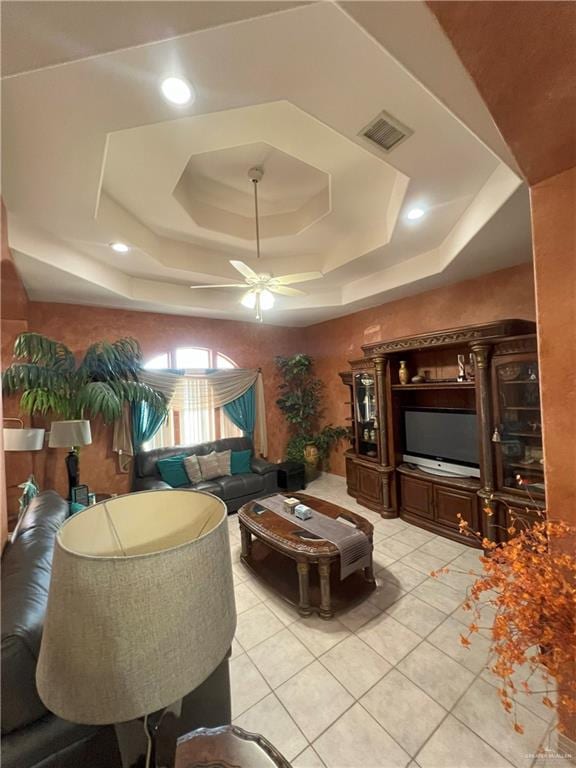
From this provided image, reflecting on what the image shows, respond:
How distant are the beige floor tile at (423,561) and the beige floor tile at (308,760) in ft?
5.50

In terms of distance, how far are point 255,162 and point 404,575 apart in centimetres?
366

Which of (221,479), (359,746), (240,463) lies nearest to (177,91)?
(359,746)

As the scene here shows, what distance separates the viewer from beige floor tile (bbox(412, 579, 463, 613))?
232 cm

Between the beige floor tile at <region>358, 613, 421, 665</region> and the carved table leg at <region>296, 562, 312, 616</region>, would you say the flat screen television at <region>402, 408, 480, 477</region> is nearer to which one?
the beige floor tile at <region>358, 613, 421, 665</region>

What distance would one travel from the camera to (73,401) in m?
3.29

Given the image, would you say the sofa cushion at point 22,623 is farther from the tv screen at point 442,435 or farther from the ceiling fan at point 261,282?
the tv screen at point 442,435

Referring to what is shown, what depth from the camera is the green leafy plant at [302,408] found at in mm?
5395

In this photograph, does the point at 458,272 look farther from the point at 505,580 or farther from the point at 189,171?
the point at 505,580

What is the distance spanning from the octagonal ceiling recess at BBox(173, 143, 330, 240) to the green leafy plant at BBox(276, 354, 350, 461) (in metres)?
2.49

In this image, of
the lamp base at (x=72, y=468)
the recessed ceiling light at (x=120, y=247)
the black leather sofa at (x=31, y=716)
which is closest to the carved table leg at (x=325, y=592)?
the black leather sofa at (x=31, y=716)

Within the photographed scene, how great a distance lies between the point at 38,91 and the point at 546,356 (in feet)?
8.39

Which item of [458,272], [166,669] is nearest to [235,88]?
[166,669]

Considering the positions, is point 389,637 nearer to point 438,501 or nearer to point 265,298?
point 438,501

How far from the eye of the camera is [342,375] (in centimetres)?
482
